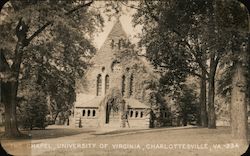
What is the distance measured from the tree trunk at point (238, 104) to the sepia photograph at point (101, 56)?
3cm

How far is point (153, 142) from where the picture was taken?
41.7 ft

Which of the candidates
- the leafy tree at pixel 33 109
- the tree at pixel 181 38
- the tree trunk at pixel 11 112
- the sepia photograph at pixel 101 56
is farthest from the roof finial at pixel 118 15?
the tree trunk at pixel 11 112

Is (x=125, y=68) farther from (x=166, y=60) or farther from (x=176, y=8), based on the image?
(x=176, y=8)

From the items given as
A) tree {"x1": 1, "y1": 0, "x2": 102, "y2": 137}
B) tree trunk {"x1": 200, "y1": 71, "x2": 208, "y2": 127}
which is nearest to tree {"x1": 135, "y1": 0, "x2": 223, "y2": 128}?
tree trunk {"x1": 200, "y1": 71, "x2": 208, "y2": 127}

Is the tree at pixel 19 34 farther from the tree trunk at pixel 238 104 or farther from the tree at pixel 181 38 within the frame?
the tree trunk at pixel 238 104

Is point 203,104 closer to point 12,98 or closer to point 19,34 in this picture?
point 12,98

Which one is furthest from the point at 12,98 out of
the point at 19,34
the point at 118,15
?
the point at 118,15

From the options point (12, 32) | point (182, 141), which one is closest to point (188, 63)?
→ point (182, 141)

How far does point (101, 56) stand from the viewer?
19.0 metres

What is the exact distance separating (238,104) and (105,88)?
13.3 metres

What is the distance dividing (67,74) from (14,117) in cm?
306

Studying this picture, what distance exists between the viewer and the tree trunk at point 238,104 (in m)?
14.0

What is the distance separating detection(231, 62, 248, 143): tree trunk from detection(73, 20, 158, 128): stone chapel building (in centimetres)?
477

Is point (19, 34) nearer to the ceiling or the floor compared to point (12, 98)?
nearer to the ceiling
